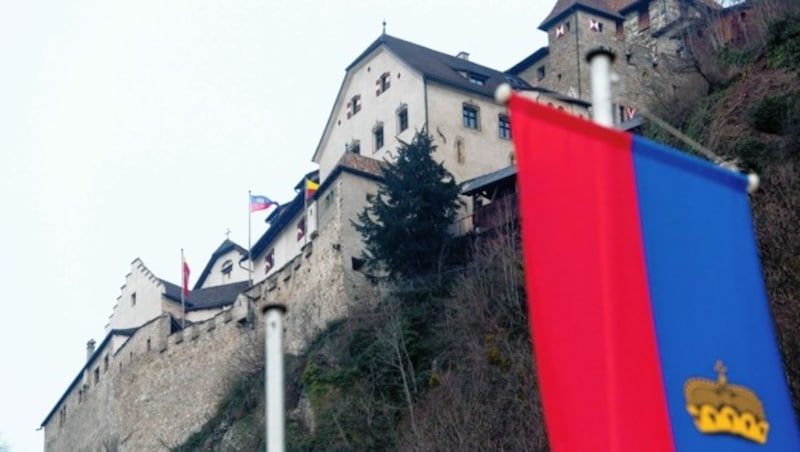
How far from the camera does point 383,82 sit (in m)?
54.1

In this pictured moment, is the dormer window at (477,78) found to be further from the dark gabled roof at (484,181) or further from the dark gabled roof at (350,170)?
the dark gabled roof at (484,181)

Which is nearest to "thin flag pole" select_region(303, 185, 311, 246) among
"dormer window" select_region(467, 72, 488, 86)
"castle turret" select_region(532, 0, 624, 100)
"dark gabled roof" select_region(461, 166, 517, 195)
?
"dark gabled roof" select_region(461, 166, 517, 195)

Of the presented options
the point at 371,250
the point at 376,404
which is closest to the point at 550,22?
the point at 371,250

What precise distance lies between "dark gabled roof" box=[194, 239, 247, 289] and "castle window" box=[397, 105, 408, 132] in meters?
15.0

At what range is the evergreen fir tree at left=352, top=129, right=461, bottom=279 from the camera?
136ft

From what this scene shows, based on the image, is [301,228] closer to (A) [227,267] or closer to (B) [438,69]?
(B) [438,69]

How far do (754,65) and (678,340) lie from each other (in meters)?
26.8

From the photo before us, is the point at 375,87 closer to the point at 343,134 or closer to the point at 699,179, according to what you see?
the point at 343,134

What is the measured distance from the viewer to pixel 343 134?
55719 millimetres

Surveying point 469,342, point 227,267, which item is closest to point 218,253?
point 227,267

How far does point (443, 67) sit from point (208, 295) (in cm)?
1389

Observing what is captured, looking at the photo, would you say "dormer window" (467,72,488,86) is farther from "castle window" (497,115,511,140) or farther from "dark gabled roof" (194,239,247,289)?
"dark gabled roof" (194,239,247,289)

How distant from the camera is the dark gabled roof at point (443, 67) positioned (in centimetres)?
5272

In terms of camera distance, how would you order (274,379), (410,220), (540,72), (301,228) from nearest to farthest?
1. (274,379)
2. (410,220)
3. (301,228)
4. (540,72)
